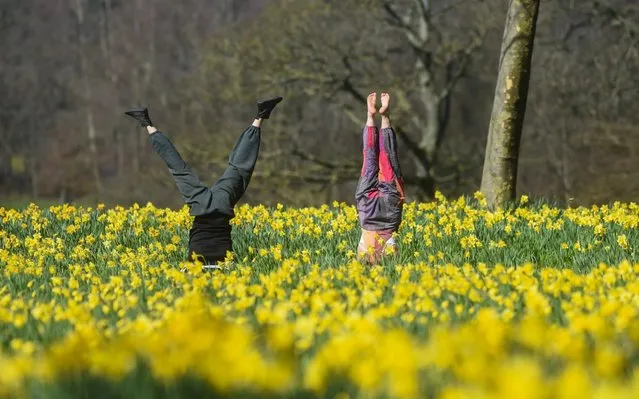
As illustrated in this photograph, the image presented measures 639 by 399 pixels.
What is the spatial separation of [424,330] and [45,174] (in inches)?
1687

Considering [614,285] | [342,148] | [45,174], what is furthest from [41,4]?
[614,285]

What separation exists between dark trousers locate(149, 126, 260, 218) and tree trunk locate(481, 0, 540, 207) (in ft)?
13.3

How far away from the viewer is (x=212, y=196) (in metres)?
7.75

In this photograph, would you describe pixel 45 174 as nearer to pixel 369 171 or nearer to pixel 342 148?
pixel 342 148

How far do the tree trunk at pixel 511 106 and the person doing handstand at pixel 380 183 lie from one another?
11.9ft

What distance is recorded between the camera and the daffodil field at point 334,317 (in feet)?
9.43

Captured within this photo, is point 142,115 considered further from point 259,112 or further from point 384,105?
point 384,105

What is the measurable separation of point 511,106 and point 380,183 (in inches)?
154

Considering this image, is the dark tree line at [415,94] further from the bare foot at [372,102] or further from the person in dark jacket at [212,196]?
the person in dark jacket at [212,196]

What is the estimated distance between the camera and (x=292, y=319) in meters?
4.54

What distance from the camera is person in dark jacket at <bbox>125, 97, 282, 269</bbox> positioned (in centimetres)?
768

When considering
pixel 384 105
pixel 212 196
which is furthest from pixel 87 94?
pixel 384 105

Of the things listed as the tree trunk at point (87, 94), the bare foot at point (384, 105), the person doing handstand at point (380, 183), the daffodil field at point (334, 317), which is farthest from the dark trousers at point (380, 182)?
the tree trunk at point (87, 94)

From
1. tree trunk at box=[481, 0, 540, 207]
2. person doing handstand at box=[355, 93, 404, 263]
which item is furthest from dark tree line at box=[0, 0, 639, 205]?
person doing handstand at box=[355, 93, 404, 263]
